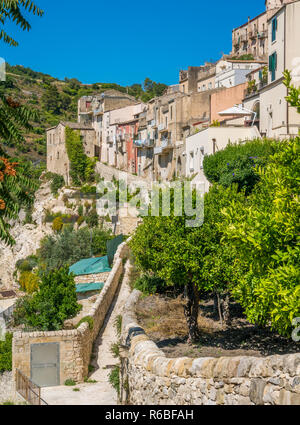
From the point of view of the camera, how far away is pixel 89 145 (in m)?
73.1

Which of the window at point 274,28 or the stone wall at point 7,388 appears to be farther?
the window at point 274,28

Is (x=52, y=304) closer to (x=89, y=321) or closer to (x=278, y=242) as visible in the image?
(x=89, y=321)

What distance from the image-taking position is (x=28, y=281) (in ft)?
140

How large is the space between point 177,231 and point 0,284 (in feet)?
133

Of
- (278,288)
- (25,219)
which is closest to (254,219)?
(278,288)

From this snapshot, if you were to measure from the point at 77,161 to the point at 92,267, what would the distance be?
123 feet

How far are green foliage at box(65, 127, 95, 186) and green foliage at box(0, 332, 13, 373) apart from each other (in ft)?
154

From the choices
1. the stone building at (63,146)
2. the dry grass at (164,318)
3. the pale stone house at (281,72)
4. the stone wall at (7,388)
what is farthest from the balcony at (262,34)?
the stone wall at (7,388)

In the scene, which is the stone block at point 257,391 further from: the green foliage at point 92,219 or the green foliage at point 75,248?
the green foliage at point 92,219

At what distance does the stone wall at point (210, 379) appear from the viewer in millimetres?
6121

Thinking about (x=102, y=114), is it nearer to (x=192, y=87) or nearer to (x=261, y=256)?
(x=192, y=87)

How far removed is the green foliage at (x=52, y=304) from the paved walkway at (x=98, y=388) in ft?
6.06

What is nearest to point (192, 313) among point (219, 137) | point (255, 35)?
point (219, 137)
